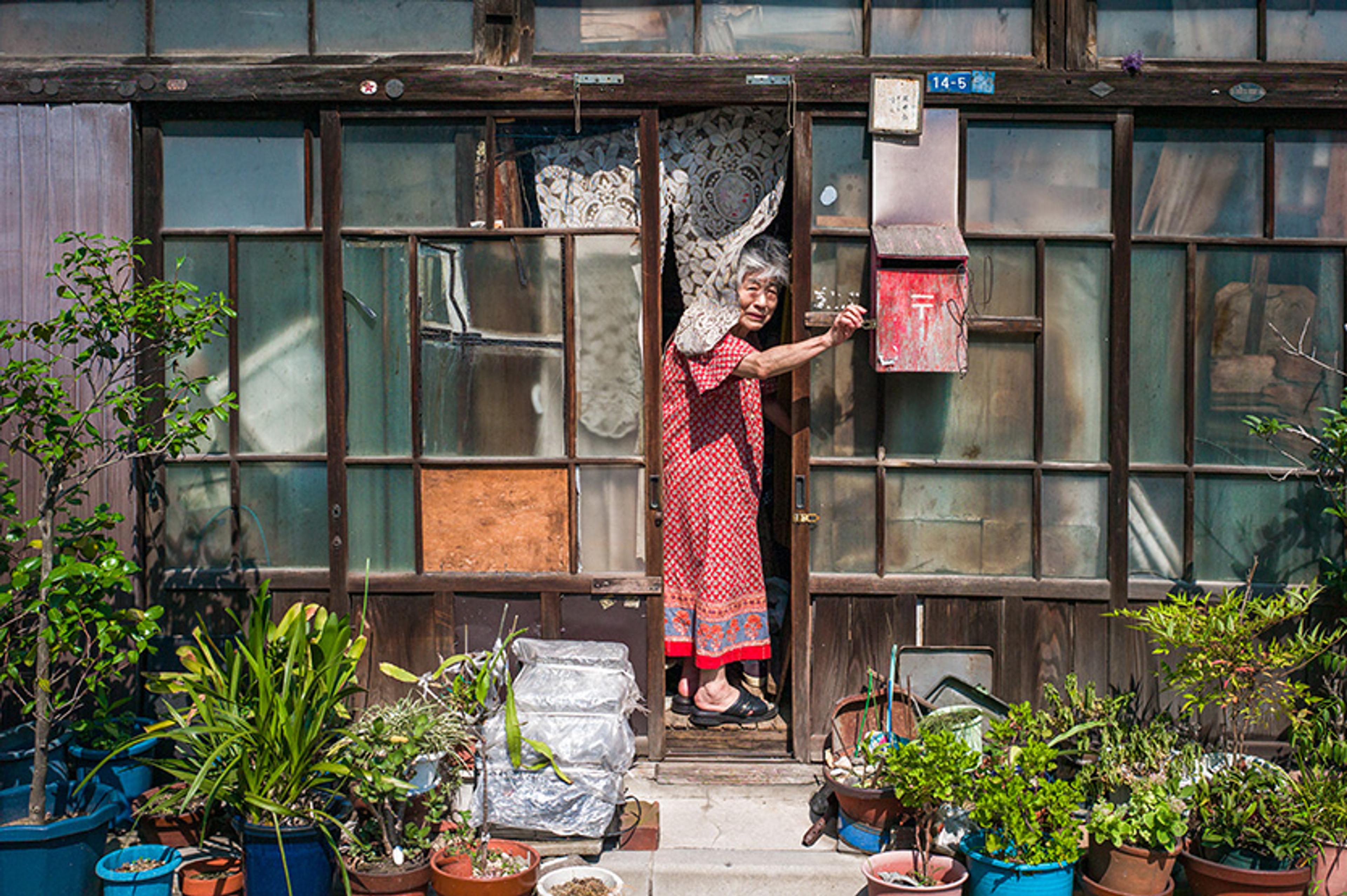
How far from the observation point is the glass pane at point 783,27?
510 centimetres

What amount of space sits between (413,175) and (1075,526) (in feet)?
11.2

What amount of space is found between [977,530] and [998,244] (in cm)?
129

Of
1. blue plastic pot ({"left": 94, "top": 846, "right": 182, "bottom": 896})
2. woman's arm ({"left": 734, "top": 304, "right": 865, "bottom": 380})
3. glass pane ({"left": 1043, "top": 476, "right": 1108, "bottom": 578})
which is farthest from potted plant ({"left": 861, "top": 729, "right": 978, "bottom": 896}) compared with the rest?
blue plastic pot ({"left": 94, "top": 846, "right": 182, "bottom": 896})

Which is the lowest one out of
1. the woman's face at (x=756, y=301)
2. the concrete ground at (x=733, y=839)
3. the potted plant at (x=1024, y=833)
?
the concrete ground at (x=733, y=839)

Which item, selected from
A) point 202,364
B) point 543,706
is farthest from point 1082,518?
point 202,364

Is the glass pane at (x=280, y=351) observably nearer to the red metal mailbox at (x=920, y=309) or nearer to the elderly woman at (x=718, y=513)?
the elderly woman at (x=718, y=513)

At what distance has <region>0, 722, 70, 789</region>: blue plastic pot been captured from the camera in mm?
4277

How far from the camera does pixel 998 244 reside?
16.6ft

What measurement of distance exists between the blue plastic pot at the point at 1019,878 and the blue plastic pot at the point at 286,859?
2270 millimetres

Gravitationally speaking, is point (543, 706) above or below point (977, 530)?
below

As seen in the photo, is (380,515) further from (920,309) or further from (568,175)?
(920,309)

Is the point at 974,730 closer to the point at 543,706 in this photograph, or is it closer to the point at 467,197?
the point at 543,706

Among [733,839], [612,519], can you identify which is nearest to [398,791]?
[733,839]

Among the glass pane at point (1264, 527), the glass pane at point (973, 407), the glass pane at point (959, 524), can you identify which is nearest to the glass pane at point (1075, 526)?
the glass pane at point (959, 524)
